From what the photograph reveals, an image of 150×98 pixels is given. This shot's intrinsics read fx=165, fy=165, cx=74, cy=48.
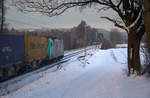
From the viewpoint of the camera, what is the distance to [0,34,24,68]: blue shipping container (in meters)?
10.5

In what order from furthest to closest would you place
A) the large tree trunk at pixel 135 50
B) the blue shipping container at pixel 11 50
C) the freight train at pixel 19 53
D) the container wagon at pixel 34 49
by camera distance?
the container wagon at pixel 34 49
the freight train at pixel 19 53
the blue shipping container at pixel 11 50
the large tree trunk at pixel 135 50

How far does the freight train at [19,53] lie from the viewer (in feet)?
35.3

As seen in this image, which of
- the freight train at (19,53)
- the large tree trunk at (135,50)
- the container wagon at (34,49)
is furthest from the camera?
the container wagon at (34,49)

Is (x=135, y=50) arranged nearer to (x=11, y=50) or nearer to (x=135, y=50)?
(x=135, y=50)

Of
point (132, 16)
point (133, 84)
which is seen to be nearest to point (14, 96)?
point (133, 84)

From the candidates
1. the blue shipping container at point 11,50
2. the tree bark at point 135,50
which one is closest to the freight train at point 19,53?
the blue shipping container at point 11,50

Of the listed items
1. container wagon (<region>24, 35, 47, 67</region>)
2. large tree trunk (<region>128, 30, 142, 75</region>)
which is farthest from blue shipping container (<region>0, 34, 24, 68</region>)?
large tree trunk (<region>128, 30, 142, 75</region>)

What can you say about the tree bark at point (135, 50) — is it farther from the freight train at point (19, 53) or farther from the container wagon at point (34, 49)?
the container wagon at point (34, 49)

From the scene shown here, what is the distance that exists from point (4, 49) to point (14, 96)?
5120 mm

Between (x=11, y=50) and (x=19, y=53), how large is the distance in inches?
49.6

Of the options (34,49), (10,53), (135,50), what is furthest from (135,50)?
(34,49)

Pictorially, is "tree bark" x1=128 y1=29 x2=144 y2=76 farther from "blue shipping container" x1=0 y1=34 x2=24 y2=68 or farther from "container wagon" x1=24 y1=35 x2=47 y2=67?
"container wagon" x1=24 y1=35 x2=47 y2=67

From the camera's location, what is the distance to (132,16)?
8.17m

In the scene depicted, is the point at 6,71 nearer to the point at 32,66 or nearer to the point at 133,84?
the point at 32,66
